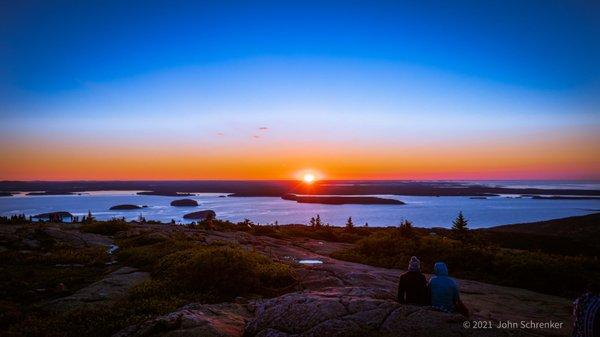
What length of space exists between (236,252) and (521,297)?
1041cm

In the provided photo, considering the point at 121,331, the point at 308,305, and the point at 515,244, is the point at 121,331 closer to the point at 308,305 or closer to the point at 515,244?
the point at 308,305

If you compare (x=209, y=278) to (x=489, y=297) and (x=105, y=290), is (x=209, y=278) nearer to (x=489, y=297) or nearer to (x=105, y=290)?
(x=105, y=290)

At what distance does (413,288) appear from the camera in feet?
29.7

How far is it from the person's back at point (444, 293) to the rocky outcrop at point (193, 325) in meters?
4.49

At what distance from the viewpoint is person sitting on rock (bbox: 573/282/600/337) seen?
24.0 ft

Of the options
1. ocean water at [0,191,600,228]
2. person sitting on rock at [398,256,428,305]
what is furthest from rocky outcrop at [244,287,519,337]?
ocean water at [0,191,600,228]

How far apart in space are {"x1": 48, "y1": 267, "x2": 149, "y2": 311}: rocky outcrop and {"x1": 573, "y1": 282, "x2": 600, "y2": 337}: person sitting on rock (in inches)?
466

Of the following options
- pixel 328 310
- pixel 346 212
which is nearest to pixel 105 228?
pixel 328 310

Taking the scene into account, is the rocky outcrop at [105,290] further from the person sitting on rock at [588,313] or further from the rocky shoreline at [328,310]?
the person sitting on rock at [588,313]

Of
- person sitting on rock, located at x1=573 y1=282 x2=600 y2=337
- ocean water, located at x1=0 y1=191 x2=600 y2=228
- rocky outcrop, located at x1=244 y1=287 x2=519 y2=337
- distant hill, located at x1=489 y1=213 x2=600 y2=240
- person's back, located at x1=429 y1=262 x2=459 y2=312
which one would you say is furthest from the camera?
ocean water, located at x1=0 y1=191 x2=600 y2=228

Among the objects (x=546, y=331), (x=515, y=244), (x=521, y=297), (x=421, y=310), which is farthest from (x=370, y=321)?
(x=515, y=244)

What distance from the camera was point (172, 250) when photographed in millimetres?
17406

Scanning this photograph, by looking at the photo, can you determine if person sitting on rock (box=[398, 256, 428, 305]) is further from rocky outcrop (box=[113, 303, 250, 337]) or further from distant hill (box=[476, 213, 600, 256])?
distant hill (box=[476, 213, 600, 256])

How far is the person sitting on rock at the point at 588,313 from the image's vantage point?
24.0 ft
